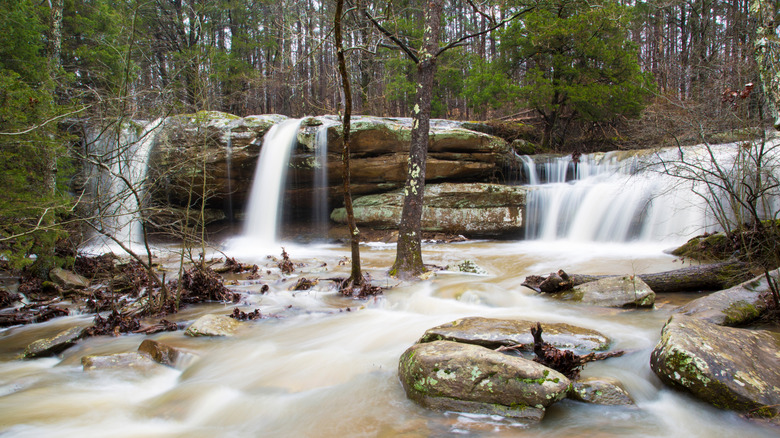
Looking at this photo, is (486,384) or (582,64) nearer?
(486,384)

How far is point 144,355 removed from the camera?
4.00m

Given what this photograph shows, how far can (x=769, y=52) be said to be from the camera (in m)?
6.97

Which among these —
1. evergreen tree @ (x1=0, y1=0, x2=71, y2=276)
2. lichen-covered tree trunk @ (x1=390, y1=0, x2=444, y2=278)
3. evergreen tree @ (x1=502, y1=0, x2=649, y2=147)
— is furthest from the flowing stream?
evergreen tree @ (x1=502, y1=0, x2=649, y2=147)

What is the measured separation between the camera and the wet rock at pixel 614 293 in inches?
199

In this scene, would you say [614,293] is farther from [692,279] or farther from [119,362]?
[119,362]

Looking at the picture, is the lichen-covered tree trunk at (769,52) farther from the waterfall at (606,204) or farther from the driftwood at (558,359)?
the driftwood at (558,359)

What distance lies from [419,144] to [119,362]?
198 inches

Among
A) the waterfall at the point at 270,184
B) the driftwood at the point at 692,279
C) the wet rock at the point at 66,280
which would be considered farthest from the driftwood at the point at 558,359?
the waterfall at the point at 270,184

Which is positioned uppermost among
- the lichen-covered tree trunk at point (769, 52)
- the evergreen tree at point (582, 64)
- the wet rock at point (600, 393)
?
the evergreen tree at point (582, 64)

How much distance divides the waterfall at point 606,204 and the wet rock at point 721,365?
23.9ft

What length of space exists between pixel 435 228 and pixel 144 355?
384 inches

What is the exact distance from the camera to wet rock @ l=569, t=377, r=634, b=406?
2959 millimetres

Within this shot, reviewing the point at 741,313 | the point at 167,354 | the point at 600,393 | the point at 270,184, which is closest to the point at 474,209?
the point at 270,184

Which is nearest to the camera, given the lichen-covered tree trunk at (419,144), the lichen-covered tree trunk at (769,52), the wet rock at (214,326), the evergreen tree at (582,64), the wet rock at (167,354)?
the wet rock at (167,354)
